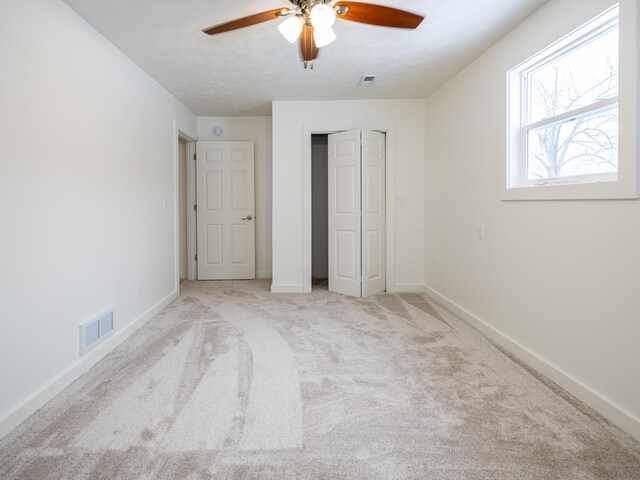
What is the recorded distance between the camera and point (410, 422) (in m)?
1.72

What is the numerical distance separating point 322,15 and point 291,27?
271 mm

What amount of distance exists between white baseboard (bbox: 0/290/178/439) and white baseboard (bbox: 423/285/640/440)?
285 cm

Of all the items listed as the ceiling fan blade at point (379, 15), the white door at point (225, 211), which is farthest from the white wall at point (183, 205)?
the ceiling fan blade at point (379, 15)

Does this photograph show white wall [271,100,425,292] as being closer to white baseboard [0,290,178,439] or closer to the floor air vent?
white baseboard [0,290,178,439]

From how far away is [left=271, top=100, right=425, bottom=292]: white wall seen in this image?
4375 mm

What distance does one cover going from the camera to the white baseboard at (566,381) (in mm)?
1668

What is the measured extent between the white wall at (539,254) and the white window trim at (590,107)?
2cm

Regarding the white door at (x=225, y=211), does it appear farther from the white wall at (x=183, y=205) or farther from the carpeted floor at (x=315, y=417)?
the carpeted floor at (x=315, y=417)

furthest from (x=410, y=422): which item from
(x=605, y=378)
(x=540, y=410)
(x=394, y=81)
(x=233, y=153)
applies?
(x=233, y=153)

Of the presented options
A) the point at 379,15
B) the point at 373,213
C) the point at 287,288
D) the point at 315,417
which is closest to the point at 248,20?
the point at 379,15

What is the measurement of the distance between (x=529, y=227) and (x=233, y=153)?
3976 mm

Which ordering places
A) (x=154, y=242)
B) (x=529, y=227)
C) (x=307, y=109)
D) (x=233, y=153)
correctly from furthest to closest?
(x=233, y=153), (x=307, y=109), (x=154, y=242), (x=529, y=227)

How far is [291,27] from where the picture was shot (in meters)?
2.04

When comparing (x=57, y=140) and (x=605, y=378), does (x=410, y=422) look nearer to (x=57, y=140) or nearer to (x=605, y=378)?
(x=605, y=378)
